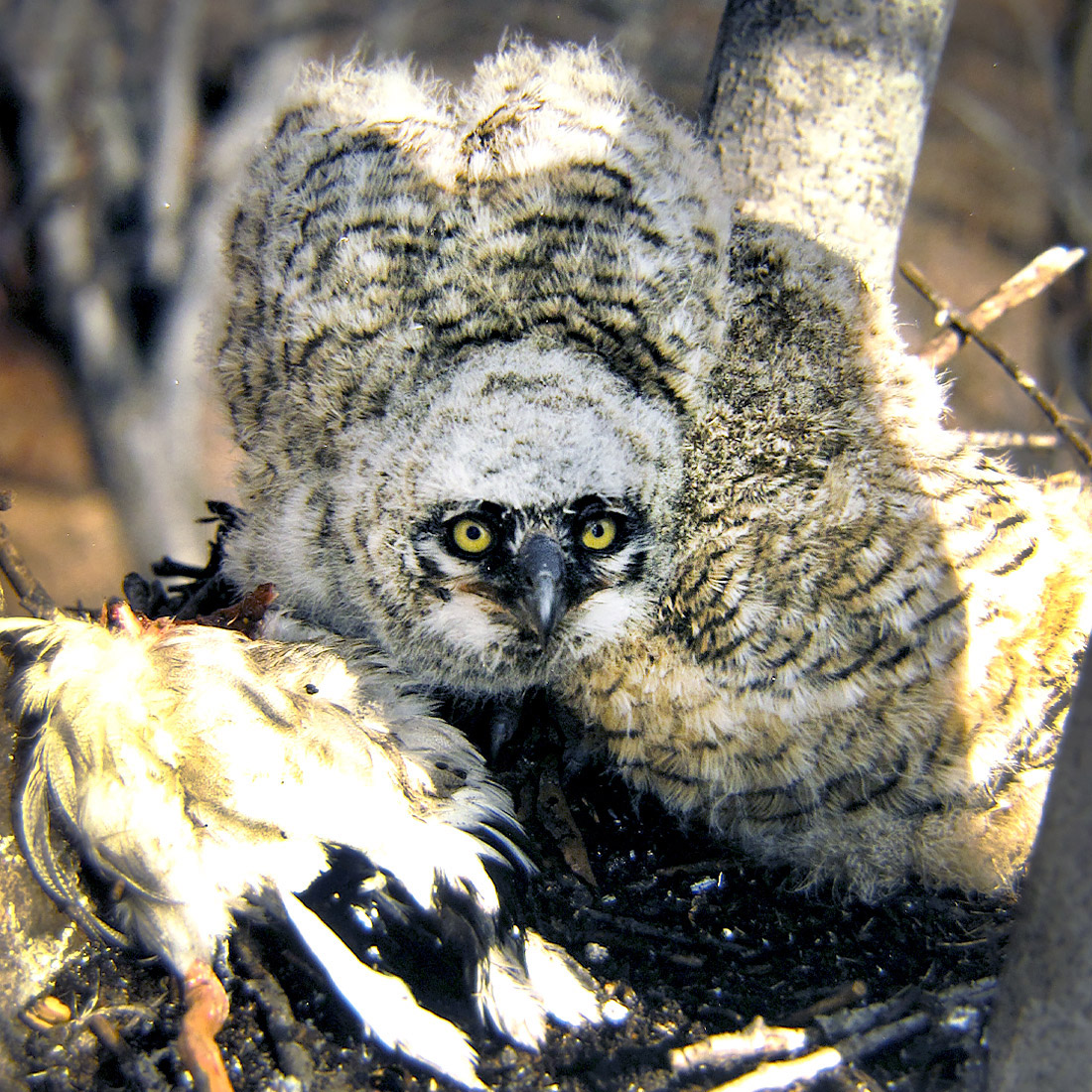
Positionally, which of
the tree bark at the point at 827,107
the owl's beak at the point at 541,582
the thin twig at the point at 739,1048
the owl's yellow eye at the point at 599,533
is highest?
the tree bark at the point at 827,107

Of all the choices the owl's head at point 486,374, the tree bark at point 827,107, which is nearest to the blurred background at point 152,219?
the tree bark at point 827,107

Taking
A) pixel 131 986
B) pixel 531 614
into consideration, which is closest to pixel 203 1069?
pixel 131 986

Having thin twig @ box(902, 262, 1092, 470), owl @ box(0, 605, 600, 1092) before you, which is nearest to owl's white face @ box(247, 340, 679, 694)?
owl @ box(0, 605, 600, 1092)

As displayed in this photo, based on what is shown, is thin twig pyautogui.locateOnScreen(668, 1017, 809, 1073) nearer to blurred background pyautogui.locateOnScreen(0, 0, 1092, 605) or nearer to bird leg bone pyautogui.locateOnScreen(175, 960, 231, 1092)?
bird leg bone pyautogui.locateOnScreen(175, 960, 231, 1092)

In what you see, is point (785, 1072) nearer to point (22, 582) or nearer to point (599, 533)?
point (599, 533)

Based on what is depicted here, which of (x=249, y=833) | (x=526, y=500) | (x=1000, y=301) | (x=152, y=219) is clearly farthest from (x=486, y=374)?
(x=152, y=219)

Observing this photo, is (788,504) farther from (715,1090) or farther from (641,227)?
(715,1090)

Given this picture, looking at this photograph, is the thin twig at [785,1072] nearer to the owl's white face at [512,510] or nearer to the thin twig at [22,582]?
the owl's white face at [512,510]
